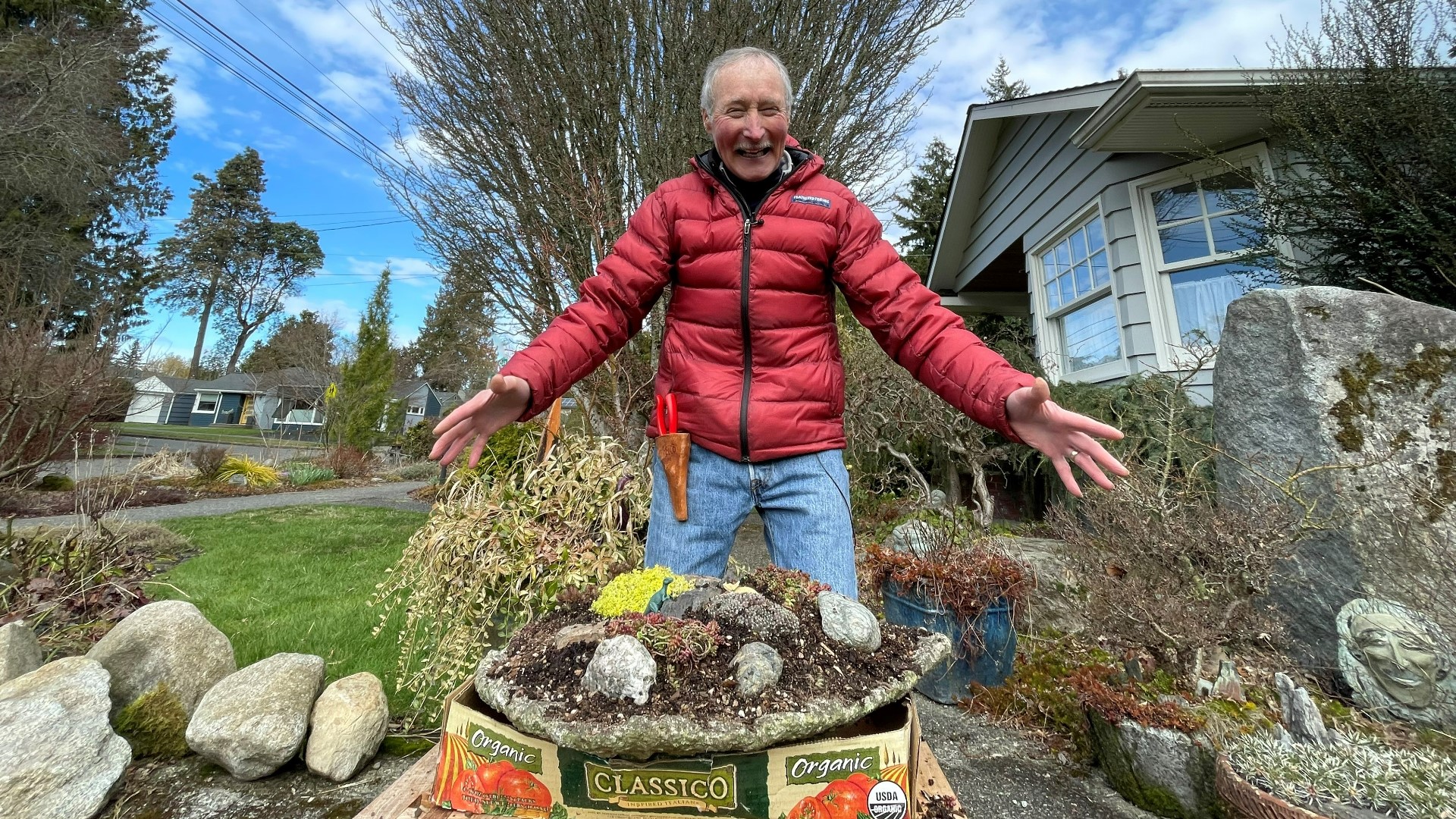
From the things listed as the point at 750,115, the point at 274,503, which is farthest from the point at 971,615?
the point at 274,503

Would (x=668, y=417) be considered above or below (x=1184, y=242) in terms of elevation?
below

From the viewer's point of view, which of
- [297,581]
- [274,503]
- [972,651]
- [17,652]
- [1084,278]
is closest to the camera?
[17,652]

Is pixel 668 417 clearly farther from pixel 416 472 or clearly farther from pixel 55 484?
pixel 416 472

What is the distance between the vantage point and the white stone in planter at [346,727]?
1.95m

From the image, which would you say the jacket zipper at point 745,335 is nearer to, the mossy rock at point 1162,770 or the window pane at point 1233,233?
the mossy rock at point 1162,770

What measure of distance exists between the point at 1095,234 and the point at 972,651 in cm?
470

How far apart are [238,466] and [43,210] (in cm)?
960

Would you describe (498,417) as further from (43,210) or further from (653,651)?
(43,210)

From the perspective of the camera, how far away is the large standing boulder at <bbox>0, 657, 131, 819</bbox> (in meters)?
1.57

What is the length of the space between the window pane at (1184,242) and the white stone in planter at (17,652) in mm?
6951

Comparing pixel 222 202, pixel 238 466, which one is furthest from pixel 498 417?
pixel 222 202

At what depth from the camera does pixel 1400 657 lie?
181 centimetres

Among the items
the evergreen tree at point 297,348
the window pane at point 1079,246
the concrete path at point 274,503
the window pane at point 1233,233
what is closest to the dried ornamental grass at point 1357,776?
the window pane at point 1233,233

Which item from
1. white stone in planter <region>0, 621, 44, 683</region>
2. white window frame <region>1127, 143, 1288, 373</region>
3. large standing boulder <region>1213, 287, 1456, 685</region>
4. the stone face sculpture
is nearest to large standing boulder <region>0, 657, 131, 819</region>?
white stone in planter <region>0, 621, 44, 683</region>
